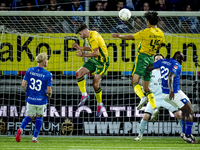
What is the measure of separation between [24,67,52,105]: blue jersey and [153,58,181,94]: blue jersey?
223cm

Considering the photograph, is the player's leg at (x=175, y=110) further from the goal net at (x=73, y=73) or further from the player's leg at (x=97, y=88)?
the player's leg at (x=97, y=88)

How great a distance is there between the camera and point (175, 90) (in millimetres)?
8273

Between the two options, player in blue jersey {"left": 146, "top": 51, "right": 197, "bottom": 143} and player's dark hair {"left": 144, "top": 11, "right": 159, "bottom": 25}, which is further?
player in blue jersey {"left": 146, "top": 51, "right": 197, "bottom": 143}

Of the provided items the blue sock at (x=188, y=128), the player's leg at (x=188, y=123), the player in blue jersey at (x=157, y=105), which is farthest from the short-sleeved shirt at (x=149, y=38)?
the blue sock at (x=188, y=128)

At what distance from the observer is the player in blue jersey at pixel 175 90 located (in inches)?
319

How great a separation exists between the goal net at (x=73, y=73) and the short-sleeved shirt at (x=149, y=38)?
165cm

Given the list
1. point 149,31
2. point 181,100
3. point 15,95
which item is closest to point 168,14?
point 149,31

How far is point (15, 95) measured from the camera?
10148mm

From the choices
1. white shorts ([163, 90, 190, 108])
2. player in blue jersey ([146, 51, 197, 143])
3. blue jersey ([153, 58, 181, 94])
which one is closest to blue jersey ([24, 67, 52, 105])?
player in blue jersey ([146, 51, 197, 143])

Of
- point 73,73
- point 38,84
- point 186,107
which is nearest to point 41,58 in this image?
point 38,84

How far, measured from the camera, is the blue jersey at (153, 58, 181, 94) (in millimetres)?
8172

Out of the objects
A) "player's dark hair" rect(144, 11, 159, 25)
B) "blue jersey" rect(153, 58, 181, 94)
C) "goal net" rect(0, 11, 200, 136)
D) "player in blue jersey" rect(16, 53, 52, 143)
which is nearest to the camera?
"player's dark hair" rect(144, 11, 159, 25)

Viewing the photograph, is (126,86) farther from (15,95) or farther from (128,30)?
(15,95)

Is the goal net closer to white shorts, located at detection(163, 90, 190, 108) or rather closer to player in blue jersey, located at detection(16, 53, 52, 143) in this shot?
white shorts, located at detection(163, 90, 190, 108)
